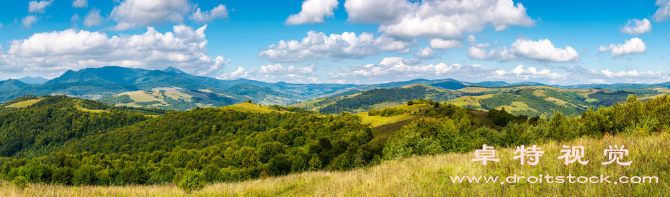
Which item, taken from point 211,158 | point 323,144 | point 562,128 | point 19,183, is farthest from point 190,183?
point 211,158

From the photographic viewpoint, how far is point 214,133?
7840 inches

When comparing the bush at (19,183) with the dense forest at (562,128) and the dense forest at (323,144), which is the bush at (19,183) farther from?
the dense forest at (562,128)

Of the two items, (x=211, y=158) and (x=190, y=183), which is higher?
(x=190, y=183)

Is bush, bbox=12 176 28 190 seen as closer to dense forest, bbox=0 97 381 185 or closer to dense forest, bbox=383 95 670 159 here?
dense forest, bbox=0 97 381 185

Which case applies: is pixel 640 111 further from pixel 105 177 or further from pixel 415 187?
pixel 105 177

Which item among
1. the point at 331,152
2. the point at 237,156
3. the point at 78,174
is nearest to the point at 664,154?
the point at 78,174

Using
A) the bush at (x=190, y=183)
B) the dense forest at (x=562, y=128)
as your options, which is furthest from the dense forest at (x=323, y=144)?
the bush at (x=190, y=183)

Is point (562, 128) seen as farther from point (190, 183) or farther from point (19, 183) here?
point (19, 183)

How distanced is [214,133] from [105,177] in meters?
140

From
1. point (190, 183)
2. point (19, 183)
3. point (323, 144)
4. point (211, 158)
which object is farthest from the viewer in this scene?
point (211, 158)

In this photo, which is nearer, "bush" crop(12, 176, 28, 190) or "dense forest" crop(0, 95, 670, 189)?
"bush" crop(12, 176, 28, 190)

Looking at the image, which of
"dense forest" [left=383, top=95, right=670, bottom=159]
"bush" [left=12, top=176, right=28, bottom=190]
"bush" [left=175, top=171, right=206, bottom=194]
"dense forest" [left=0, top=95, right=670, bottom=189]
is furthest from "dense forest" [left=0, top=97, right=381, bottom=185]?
"bush" [left=12, top=176, right=28, bottom=190]

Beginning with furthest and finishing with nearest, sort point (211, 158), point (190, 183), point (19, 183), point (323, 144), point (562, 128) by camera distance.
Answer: point (211, 158), point (323, 144), point (562, 128), point (190, 183), point (19, 183)

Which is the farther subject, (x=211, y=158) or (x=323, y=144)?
(x=211, y=158)
